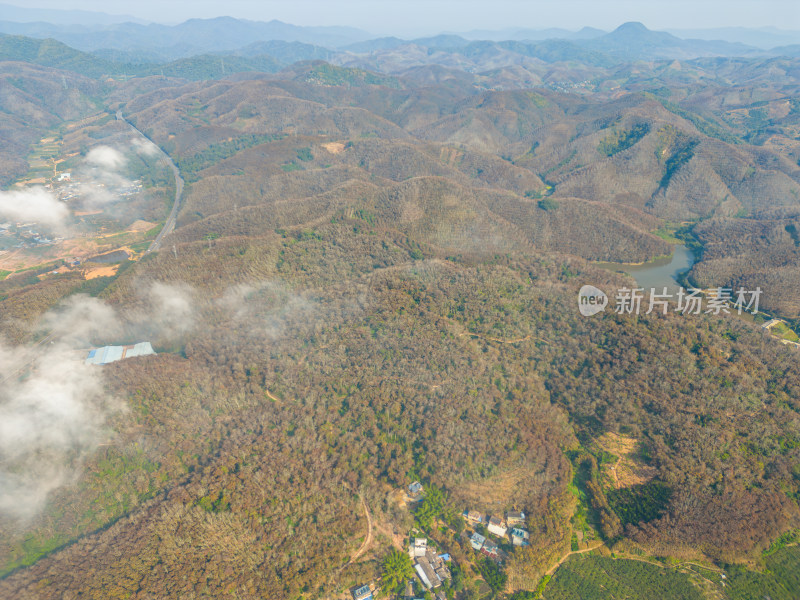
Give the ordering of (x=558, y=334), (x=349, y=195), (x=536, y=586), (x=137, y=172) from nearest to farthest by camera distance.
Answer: (x=536, y=586), (x=558, y=334), (x=349, y=195), (x=137, y=172)

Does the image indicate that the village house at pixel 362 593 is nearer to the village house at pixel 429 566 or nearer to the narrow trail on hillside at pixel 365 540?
the narrow trail on hillside at pixel 365 540

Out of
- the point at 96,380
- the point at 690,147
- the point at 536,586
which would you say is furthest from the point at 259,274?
the point at 690,147

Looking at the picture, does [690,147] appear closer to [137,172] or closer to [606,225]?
[606,225]

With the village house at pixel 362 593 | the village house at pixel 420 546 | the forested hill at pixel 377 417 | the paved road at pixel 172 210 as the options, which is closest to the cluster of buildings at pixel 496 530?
the forested hill at pixel 377 417

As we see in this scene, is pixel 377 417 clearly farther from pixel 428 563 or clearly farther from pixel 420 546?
pixel 428 563

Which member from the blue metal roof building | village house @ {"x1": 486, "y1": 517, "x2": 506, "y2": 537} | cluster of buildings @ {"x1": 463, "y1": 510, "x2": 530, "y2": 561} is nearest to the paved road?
the blue metal roof building

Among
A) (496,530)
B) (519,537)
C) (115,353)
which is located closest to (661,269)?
(519,537)

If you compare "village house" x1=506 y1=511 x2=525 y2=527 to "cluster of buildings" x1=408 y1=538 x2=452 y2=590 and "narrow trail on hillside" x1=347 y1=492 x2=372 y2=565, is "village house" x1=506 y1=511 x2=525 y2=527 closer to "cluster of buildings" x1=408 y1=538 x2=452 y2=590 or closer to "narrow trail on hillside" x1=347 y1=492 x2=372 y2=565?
"cluster of buildings" x1=408 y1=538 x2=452 y2=590
